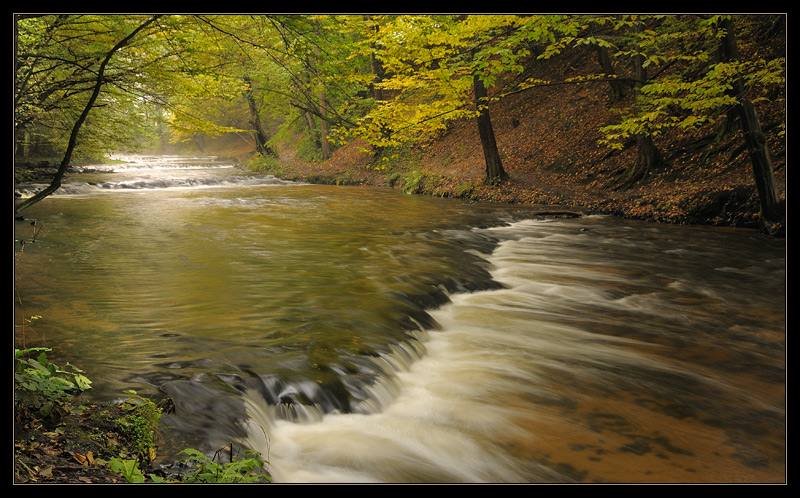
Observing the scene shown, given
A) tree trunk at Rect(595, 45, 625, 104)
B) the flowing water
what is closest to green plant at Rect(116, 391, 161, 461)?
the flowing water

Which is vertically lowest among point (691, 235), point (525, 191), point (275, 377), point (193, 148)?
point (275, 377)

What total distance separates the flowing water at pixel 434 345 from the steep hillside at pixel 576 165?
1.79 meters

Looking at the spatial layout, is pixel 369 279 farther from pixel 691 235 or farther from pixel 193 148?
pixel 193 148

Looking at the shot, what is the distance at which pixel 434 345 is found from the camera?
245 inches

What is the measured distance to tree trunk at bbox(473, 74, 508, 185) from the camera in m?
17.8

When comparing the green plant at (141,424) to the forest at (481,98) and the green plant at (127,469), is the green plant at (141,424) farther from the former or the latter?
the forest at (481,98)

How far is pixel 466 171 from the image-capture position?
68.3 ft

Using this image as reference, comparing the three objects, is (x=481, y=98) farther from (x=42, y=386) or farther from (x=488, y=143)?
(x=42, y=386)

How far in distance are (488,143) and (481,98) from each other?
329 centimetres

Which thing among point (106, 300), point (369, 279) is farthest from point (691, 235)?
point (106, 300)

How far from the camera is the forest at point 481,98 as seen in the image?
8.22 m

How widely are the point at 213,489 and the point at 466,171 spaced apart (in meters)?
19.4

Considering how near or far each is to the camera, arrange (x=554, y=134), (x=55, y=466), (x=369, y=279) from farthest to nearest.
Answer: (x=554, y=134)
(x=369, y=279)
(x=55, y=466)

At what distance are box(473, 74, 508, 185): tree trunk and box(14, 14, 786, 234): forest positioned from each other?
0.04m
